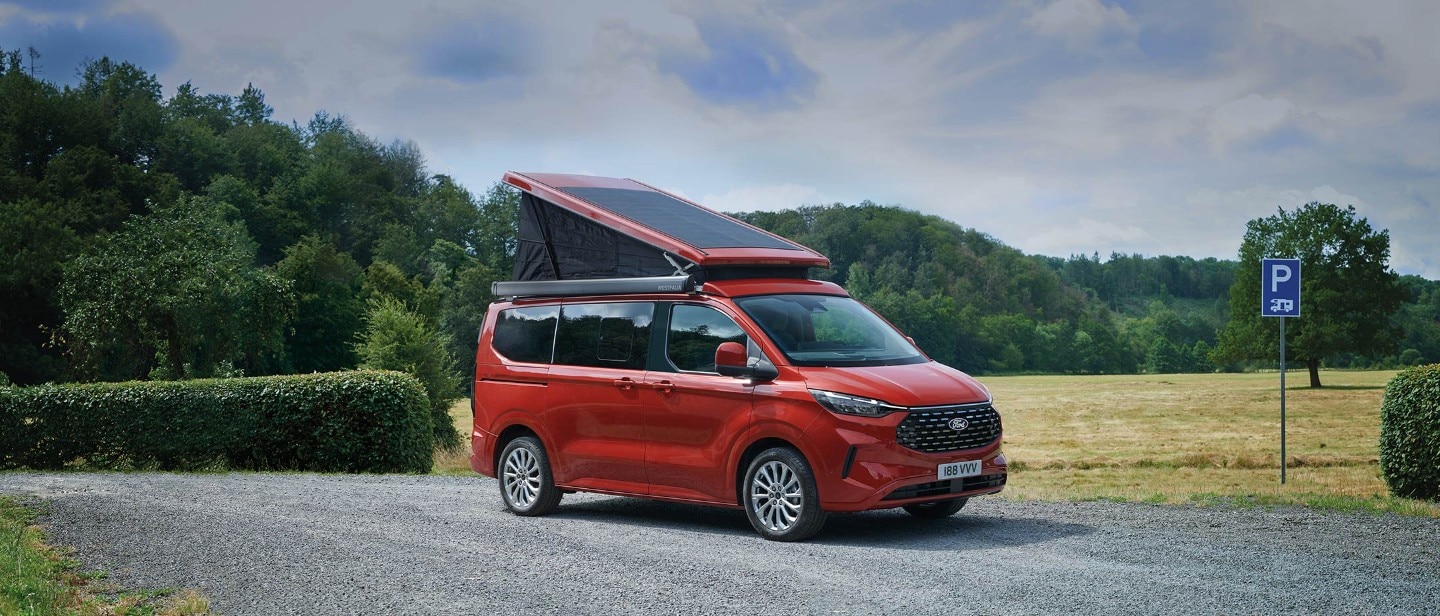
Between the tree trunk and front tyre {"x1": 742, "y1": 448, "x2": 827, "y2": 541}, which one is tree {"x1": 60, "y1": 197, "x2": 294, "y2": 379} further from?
front tyre {"x1": 742, "y1": 448, "x2": 827, "y2": 541}

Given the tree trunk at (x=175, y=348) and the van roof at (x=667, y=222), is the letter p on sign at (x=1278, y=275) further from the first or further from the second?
the tree trunk at (x=175, y=348)

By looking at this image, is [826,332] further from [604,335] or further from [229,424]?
[229,424]

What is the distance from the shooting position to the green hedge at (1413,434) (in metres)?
13.3

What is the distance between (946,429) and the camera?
996 cm

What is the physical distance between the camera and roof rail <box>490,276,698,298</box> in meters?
11.0

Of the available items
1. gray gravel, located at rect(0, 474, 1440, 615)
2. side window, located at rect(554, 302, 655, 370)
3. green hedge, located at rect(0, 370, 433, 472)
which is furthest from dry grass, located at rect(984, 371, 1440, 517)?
green hedge, located at rect(0, 370, 433, 472)

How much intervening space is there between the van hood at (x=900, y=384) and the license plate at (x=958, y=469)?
0.49 meters

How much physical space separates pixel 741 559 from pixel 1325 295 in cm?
6427

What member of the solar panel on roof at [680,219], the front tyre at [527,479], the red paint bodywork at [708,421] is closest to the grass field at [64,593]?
the front tyre at [527,479]

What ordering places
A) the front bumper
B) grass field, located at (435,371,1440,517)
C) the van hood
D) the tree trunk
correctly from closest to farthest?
the front bumper
the van hood
grass field, located at (435,371,1440,517)
the tree trunk

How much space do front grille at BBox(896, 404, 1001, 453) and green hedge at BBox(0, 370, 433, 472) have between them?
11.5 m

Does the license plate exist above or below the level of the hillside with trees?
below

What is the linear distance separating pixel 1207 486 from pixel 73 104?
6497 cm

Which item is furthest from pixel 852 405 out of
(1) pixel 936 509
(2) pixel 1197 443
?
(2) pixel 1197 443
